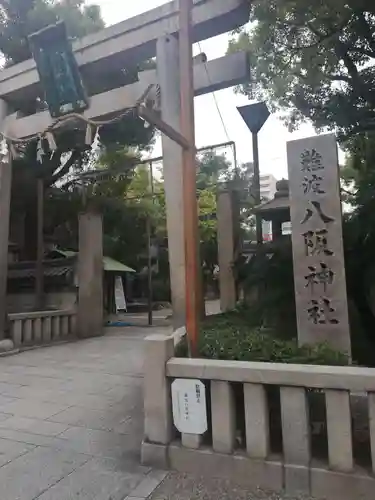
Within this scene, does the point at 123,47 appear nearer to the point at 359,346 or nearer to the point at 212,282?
the point at 359,346

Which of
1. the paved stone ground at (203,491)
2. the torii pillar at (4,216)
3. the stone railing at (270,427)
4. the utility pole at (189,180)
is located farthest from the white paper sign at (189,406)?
the torii pillar at (4,216)

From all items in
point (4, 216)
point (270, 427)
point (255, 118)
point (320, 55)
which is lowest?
point (270, 427)

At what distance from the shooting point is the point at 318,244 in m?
5.03

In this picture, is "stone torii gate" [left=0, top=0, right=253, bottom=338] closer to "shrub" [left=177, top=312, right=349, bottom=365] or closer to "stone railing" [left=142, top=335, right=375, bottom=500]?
"shrub" [left=177, top=312, right=349, bottom=365]

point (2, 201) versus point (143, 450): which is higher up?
point (2, 201)

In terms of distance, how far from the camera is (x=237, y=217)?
9445mm

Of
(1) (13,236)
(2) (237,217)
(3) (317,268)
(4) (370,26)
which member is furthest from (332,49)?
(1) (13,236)

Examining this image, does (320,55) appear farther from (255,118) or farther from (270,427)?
(270,427)

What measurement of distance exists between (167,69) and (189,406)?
4.58 metres

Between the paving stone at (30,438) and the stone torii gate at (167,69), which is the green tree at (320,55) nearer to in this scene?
the stone torii gate at (167,69)

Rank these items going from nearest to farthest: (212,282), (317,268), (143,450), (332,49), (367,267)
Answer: (143,450) < (317,268) < (367,267) < (332,49) < (212,282)

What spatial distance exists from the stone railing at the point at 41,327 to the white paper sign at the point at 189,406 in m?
5.88

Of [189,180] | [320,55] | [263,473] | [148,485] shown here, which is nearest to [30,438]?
[148,485]

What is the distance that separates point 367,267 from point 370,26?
16.2 ft
